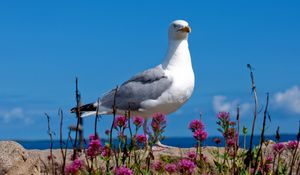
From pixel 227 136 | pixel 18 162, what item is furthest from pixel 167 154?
pixel 227 136

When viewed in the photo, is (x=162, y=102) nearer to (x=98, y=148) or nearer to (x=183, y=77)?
(x=183, y=77)

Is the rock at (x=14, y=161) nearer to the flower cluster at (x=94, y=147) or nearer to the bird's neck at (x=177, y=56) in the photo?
the flower cluster at (x=94, y=147)

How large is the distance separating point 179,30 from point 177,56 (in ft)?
1.67

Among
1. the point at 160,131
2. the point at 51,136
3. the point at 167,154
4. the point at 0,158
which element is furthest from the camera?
the point at 167,154

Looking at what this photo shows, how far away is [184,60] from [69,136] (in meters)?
7.29

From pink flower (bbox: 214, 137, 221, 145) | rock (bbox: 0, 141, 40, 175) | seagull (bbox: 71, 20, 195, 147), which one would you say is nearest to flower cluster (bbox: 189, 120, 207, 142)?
pink flower (bbox: 214, 137, 221, 145)

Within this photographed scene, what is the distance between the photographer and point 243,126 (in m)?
4.41

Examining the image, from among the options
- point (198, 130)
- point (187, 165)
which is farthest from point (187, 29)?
point (187, 165)

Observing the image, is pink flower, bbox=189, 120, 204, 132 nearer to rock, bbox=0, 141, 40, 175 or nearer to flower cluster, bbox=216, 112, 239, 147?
flower cluster, bbox=216, 112, 239, 147

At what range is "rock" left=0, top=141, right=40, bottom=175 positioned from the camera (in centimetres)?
569

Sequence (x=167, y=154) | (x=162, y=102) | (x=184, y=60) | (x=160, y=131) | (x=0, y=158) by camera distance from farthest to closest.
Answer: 1. (x=184, y=60)
2. (x=162, y=102)
3. (x=167, y=154)
4. (x=0, y=158)
5. (x=160, y=131)

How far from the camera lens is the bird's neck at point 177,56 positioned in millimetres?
10562

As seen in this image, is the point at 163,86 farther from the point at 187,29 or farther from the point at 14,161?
the point at 14,161

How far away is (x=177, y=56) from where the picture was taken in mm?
10672
